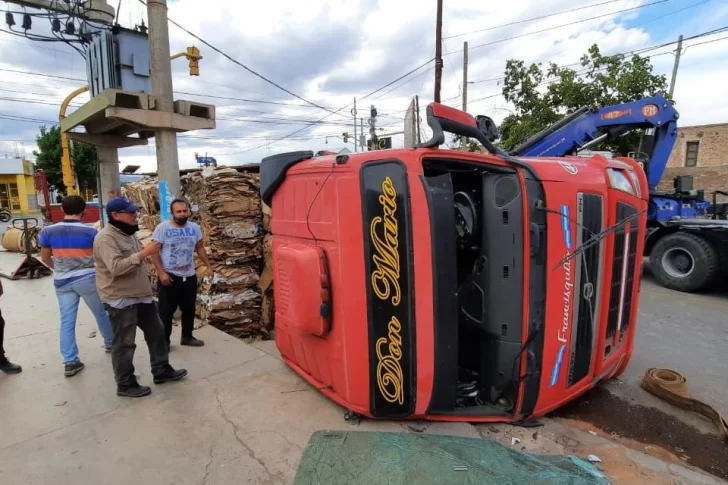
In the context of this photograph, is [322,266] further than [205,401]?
No

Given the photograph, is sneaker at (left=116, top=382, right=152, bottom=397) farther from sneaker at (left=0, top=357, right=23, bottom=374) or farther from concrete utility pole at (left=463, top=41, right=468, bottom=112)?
concrete utility pole at (left=463, top=41, right=468, bottom=112)

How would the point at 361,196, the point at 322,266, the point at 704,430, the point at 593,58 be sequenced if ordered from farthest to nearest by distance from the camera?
1. the point at 593,58
2. the point at 704,430
3. the point at 322,266
4. the point at 361,196

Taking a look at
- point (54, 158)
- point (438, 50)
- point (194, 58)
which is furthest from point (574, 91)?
point (54, 158)

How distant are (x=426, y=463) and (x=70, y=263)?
136 inches

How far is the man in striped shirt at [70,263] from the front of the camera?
359 cm

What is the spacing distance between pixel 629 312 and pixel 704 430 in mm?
997

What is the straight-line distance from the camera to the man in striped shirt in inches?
141

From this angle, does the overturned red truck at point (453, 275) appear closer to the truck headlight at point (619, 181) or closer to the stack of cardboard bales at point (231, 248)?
the truck headlight at point (619, 181)

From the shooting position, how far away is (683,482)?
2.45m

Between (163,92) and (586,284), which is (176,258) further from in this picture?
(586,284)

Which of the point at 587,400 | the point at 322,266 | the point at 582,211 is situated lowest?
the point at 587,400

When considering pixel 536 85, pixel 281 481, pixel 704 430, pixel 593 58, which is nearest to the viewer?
pixel 281 481

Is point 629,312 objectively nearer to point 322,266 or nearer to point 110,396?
point 322,266

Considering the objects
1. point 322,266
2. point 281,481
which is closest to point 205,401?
point 281,481
